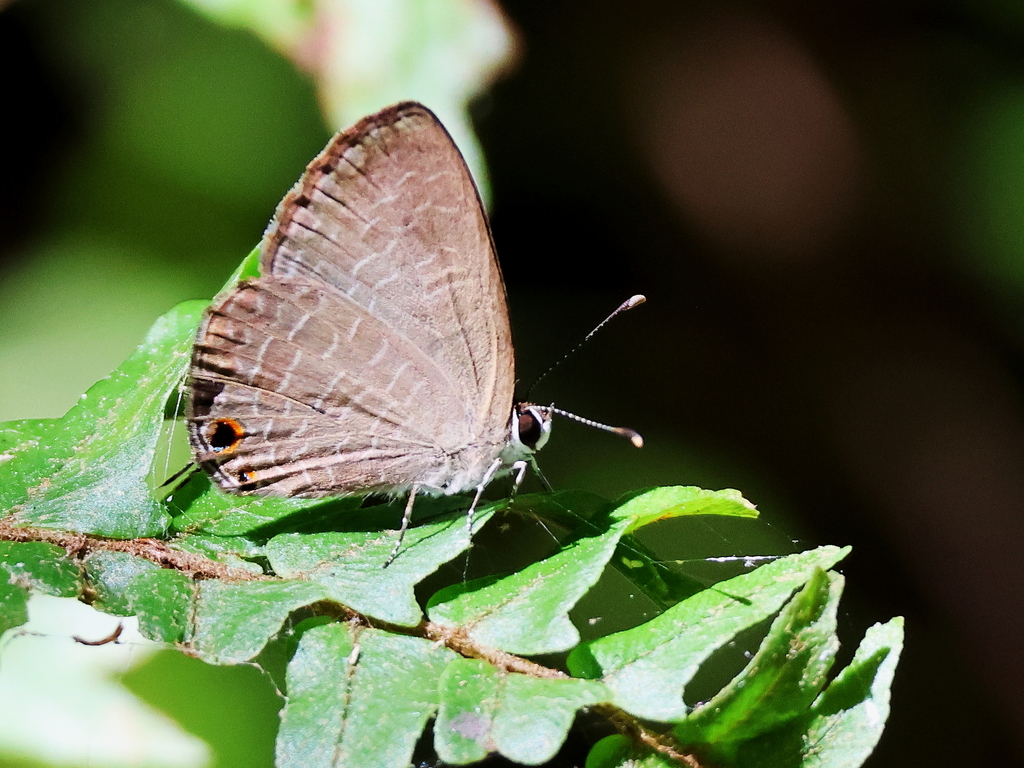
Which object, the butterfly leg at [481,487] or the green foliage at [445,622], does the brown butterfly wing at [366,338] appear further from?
the green foliage at [445,622]

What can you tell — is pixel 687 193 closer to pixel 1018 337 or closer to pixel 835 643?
pixel 1018 337

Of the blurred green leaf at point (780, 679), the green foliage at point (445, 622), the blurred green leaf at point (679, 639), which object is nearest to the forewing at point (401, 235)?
the green foliage at point (445, 622)

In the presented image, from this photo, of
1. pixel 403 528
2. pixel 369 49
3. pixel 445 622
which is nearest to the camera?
pixel 445 622

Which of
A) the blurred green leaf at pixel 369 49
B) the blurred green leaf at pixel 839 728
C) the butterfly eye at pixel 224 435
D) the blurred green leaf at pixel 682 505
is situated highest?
the blurred green leaf at pixel 369 49

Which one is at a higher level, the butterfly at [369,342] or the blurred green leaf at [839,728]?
the butterfly at [369,342]

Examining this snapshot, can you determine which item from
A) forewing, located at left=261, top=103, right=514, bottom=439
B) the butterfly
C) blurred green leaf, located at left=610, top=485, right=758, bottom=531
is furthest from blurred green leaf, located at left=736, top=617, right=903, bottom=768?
forewing, located at left=261, top=103, right=514, bottom=439

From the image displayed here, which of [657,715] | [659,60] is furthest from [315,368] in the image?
[659,60]

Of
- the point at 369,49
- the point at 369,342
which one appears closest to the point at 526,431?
the point at 369,342

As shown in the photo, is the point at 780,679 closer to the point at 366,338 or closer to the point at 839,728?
the point at 839,728
